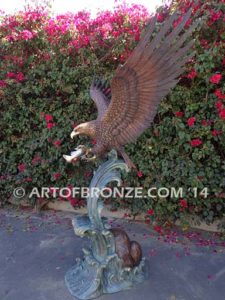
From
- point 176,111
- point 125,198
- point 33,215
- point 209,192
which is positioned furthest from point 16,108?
point 209,192

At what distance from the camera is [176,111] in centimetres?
343

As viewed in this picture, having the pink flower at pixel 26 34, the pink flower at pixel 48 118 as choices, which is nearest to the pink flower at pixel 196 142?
the pink flower at pixel 48 118

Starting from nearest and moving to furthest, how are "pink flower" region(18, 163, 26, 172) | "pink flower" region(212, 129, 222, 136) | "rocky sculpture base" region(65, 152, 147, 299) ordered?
"rocky sculpture base" region(65, 152, 147, 299) < "pink flower" region(212, 129, 222, 136) < "pink flower" region(18, 163, 26, 172)

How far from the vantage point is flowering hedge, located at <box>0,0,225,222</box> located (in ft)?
10.9

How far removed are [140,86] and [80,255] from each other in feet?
6.32

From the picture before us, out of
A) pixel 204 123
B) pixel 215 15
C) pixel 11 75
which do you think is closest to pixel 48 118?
pixel 11 75

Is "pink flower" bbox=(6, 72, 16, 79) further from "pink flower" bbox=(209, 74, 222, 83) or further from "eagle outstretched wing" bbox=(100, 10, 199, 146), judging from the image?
"pink flower" bbox=(209, 74, 222, 83)

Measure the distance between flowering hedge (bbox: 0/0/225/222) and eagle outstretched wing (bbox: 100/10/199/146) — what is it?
1154 mm

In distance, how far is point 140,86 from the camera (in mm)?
2129

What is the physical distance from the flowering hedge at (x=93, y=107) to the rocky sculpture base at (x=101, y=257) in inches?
41.9

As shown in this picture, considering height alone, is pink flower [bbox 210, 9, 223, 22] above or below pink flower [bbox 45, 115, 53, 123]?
above

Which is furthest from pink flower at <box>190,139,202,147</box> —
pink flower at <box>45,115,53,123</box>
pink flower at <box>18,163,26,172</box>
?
pink flower at <box>18,163,26,172</box>

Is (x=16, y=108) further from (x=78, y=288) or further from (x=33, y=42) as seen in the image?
(x=78, y=288)

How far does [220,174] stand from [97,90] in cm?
168
